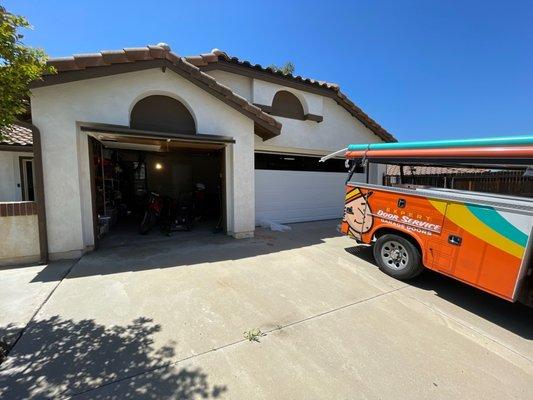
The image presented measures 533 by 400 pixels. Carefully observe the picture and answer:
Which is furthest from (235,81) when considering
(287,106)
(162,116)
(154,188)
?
(154,188)

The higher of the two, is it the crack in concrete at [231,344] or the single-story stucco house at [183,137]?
the single-story stucco house at [183,137]

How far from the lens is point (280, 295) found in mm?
3730

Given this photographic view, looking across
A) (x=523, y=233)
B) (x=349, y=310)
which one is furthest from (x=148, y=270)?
(x=523, y=233)

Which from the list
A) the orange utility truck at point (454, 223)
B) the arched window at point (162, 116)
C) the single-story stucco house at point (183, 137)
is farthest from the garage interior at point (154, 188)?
Answer: the orange utility truck at point (454, 223)

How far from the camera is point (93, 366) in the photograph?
2250mm

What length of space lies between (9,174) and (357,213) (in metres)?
11.7

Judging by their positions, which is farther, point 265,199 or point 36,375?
point 265,199

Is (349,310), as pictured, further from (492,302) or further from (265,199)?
(265,199)

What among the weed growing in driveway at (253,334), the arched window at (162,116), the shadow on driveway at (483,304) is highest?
the arched window at (162,116)

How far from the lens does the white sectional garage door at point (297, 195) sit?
8268 mm

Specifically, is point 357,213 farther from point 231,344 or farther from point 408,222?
point 231,344

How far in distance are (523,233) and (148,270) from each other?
5507 millimetres

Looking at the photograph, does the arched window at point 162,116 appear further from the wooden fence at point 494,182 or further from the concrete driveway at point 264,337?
the wooden fence at point 494,182

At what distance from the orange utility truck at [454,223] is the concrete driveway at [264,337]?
51 centimetres
